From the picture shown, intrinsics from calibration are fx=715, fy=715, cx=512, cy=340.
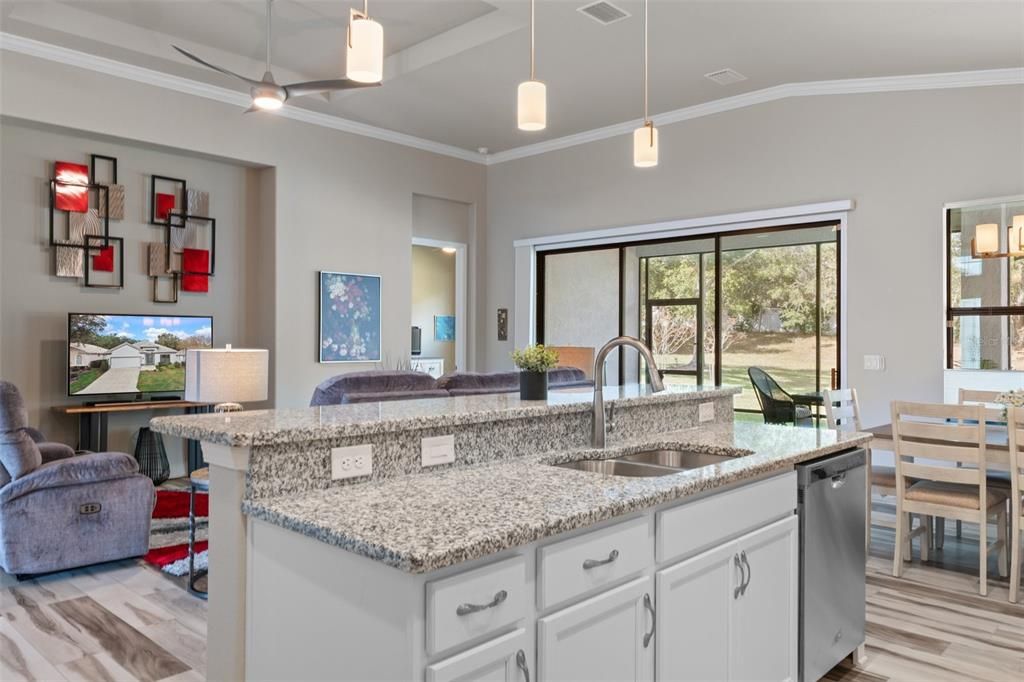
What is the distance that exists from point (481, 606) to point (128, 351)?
5386 millimetres

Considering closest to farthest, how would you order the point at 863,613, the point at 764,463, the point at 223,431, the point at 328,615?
the point at 328,615
the point at 223,431
the point at 764,463
the point at 863,613

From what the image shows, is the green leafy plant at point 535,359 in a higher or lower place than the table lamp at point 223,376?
higher

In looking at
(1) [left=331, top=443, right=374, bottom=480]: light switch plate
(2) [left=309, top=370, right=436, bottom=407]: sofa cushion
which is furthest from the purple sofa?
(1) [left=331, top=443, right=374, bottom=480]: light switch plate

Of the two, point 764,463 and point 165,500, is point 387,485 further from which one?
point 165,500

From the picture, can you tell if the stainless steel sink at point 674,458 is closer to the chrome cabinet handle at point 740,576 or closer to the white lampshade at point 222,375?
the chrome cabinet handle at point 740,576

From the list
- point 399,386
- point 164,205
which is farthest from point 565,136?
point 399,386

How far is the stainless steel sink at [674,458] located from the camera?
269cm

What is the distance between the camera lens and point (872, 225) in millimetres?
5598

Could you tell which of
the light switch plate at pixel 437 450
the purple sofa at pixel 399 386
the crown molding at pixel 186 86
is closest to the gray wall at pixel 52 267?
the crown molding at pixel 186 86

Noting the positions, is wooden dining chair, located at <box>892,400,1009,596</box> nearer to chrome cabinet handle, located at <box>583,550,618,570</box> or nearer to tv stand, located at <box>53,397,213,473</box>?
chrome cabinet handle, located at <box>583,550,618,570</box>

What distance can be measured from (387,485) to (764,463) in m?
1.19

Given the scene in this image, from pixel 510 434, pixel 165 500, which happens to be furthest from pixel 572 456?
pixel 165 500

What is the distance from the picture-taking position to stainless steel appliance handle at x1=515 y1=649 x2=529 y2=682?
4.82 feet

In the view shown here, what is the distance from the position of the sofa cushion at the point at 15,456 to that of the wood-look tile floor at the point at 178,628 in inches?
22.4
